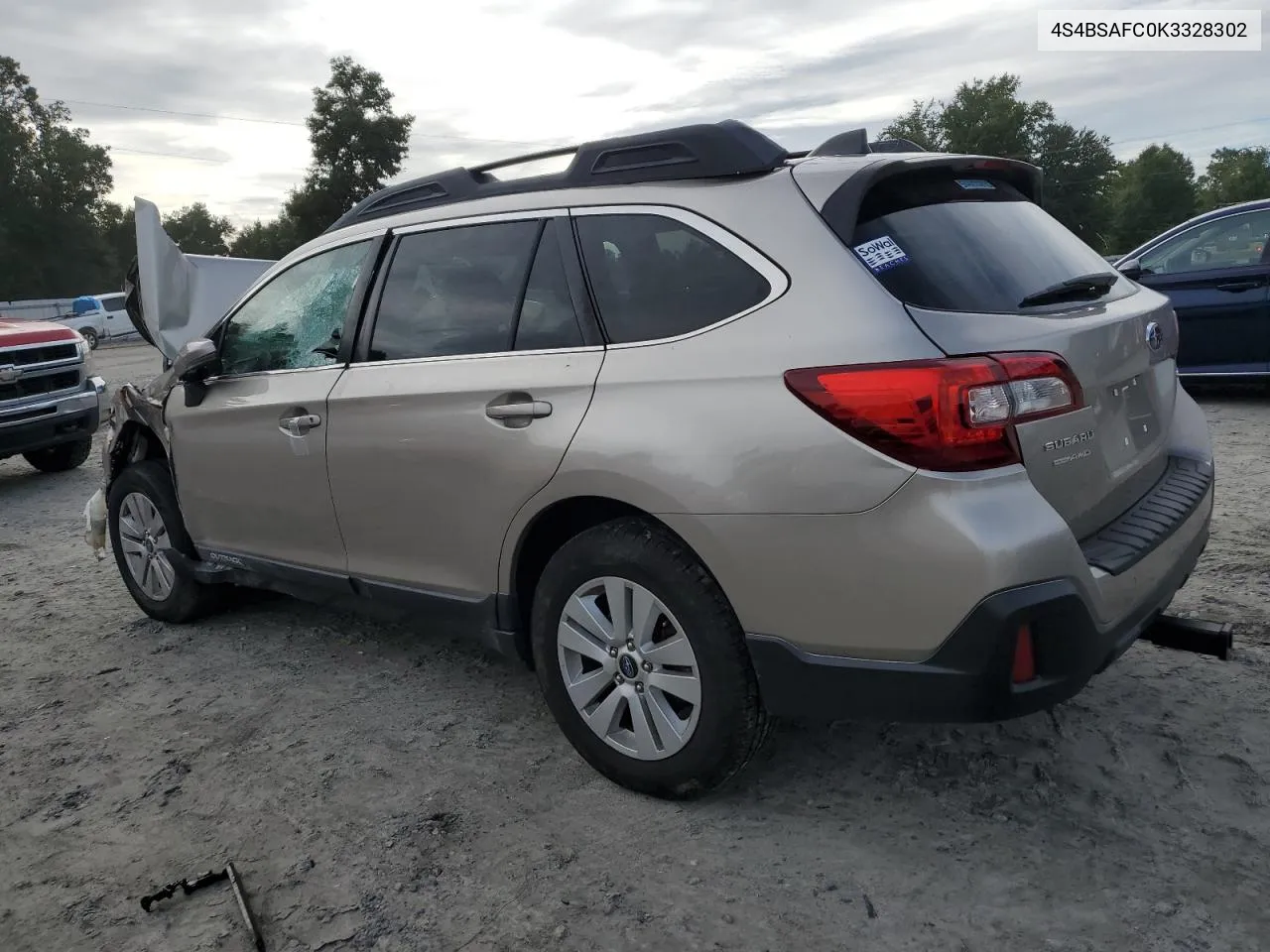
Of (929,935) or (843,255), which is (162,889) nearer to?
(929,935)

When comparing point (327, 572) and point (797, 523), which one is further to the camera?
A: point (327, 572)

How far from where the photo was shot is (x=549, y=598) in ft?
10.00

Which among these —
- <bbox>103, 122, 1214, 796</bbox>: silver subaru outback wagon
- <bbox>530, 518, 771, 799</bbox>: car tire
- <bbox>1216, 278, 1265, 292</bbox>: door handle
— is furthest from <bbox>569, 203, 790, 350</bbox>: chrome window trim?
<bbox>1216, 278, 1265, 292</bbox>: door handle

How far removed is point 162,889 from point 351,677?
1.43 meters

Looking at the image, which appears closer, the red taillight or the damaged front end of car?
the red taillight

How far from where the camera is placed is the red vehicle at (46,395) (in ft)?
27.9

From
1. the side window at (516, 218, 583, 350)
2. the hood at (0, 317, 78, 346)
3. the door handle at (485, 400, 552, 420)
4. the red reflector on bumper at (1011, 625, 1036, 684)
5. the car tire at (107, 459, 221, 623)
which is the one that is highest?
the side window at (516, 218, 583, 350)

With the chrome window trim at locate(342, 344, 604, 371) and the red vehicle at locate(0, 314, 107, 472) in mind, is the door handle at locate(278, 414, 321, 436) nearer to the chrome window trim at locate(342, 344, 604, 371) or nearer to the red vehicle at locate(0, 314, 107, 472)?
the chrome window trim at locate(342, 344, 604, 371)

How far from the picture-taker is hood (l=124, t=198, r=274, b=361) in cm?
605

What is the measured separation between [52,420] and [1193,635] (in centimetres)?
871

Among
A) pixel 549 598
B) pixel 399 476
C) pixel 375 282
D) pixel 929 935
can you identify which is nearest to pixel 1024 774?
pixel 929 935

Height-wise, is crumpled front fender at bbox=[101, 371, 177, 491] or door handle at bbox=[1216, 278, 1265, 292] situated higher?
door handle at bbox=[1216, 278, 1265, 292]

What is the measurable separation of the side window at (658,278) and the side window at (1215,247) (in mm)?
7125

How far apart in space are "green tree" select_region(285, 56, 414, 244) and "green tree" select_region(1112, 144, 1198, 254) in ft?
193
